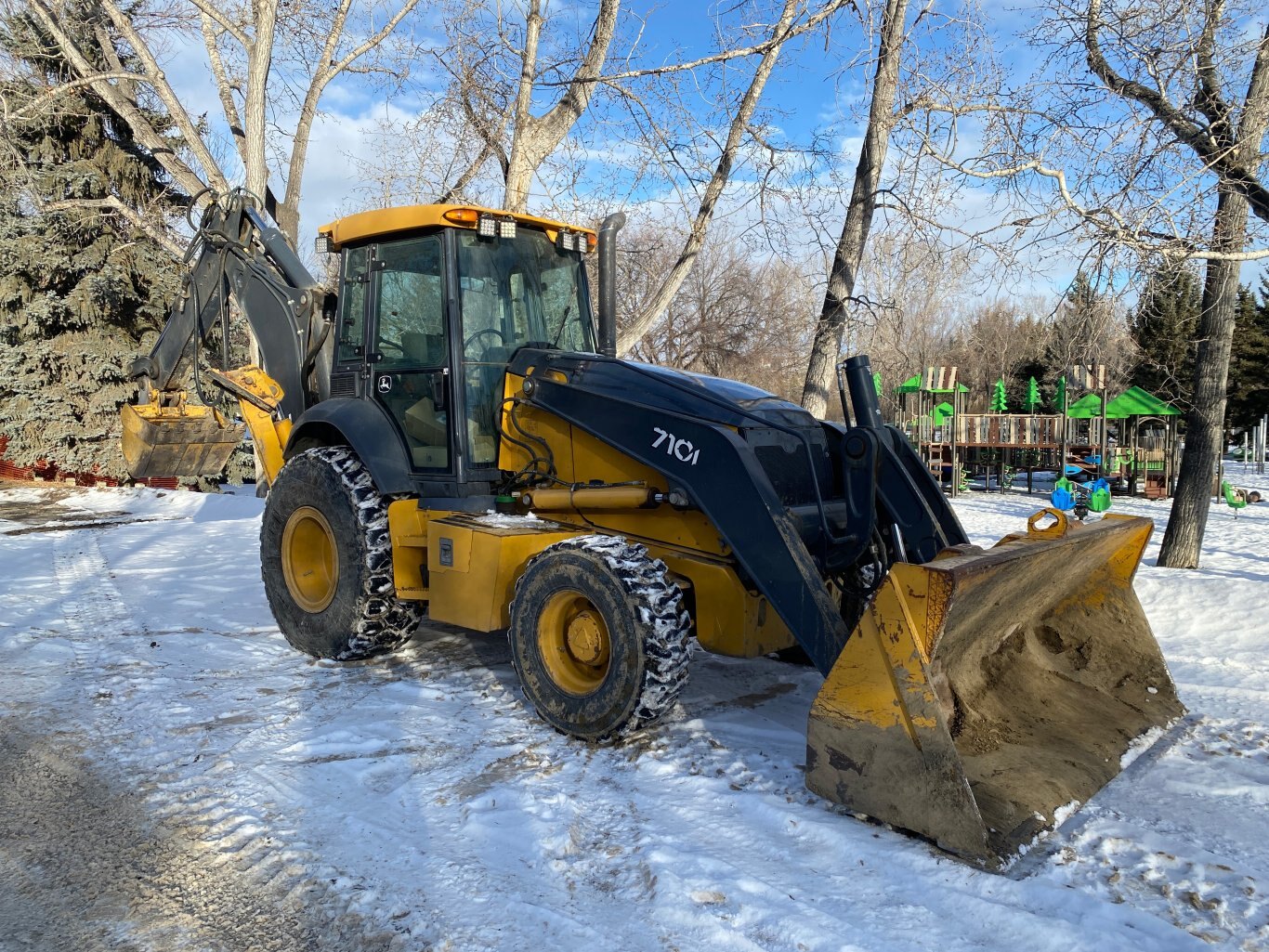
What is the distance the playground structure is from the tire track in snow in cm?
1851

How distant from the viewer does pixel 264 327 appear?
7.15m

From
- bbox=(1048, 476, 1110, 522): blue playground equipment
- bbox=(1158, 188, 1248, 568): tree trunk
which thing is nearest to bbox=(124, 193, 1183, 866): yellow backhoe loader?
bbox=(1158, 188, 1248, 568): tree trunk

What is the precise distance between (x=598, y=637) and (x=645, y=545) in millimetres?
623

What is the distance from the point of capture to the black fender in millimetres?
5727

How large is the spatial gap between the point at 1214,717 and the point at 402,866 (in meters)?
4.28

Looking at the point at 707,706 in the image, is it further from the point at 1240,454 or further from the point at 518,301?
the point at 1240,454

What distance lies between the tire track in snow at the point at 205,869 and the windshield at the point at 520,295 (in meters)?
2.63

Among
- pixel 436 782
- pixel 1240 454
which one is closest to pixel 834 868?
pixel 436 782

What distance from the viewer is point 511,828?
368 cm

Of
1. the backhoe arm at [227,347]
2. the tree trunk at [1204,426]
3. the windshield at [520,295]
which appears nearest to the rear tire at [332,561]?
the backhoe arm at [227,347]

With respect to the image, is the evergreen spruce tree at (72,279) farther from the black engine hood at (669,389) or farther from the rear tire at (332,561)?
the black engine hood at (669,389)

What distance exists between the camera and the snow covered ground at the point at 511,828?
3033 millimetres

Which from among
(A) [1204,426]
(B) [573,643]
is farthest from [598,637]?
(A) [1204,426]

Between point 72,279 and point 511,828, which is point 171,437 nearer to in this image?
point 511,828
